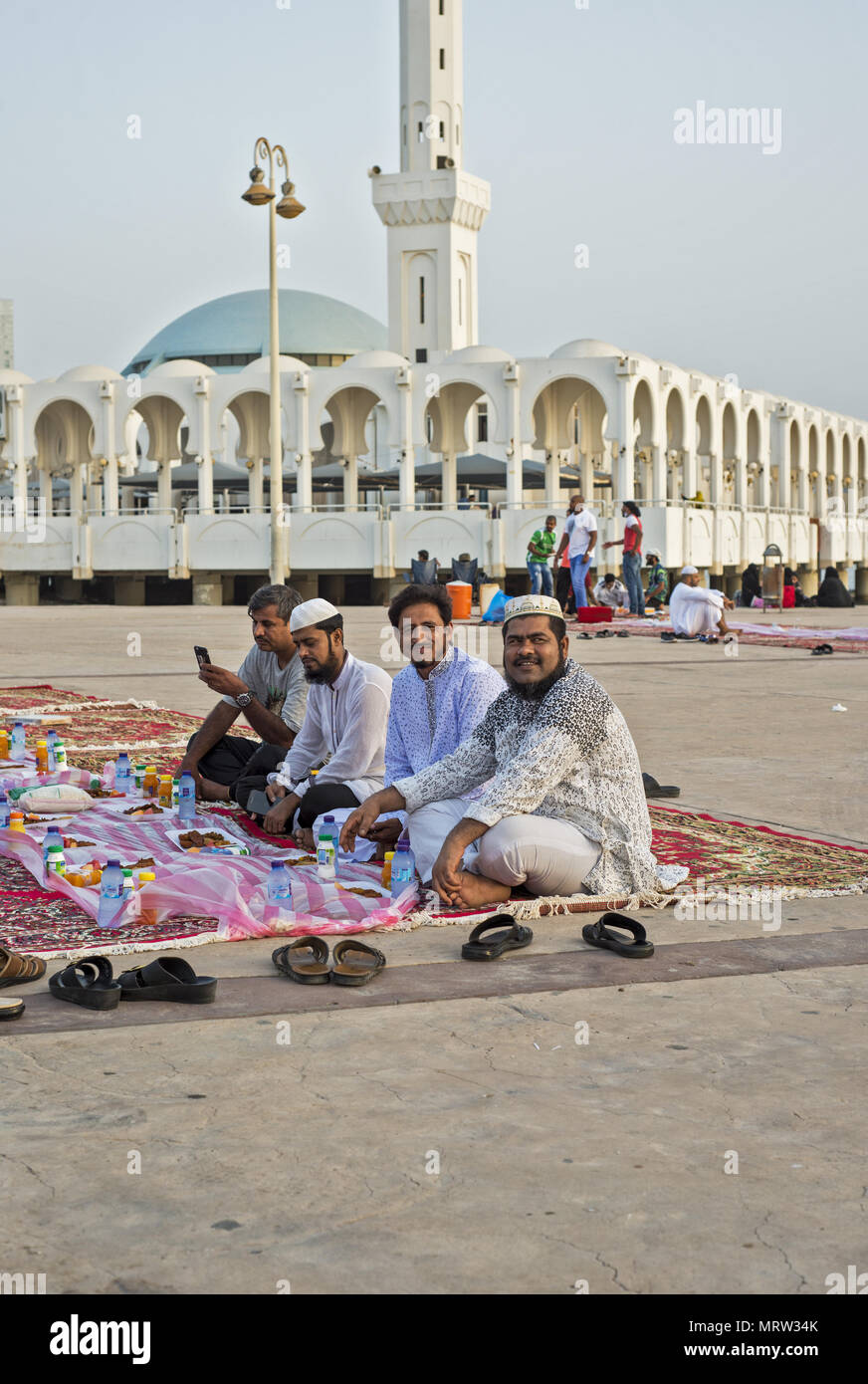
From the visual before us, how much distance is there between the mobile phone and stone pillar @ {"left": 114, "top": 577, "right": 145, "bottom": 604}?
31.2 metres

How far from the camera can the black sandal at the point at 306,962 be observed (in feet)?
13.7

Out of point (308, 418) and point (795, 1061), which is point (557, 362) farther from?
point (795, 1061)

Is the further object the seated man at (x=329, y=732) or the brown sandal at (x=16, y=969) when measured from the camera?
the seated man at (x=329, y=732)

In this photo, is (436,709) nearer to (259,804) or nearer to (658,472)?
(259,804)

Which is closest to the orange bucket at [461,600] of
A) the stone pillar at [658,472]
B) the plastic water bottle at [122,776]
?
the stone pillar at [658,472]

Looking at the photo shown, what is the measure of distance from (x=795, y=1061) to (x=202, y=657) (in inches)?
161

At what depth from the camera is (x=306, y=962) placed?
14.1 feet

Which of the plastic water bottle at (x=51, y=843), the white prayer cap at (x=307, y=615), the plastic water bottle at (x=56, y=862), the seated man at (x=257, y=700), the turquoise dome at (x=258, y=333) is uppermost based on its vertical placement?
the turquoise dome at (x=258, y=333)

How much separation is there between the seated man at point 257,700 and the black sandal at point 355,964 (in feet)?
8.59

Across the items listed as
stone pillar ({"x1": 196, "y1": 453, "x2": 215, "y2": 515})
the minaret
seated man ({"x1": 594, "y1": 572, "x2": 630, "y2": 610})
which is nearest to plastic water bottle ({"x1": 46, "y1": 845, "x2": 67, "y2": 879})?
seated man ({"x1": 594, "y1": 572, "x2": 630, "y2": 610})

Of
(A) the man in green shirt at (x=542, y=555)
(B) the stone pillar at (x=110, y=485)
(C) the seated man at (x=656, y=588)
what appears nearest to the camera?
(A) the man in green shirt at (x=542, y=555)

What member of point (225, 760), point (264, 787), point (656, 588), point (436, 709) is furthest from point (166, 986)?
point (656, 588)

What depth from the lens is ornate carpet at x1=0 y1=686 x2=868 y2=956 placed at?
183 inches

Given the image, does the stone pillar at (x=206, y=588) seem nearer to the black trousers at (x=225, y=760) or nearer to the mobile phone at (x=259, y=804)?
the black trousers at (x=225, y=760)
